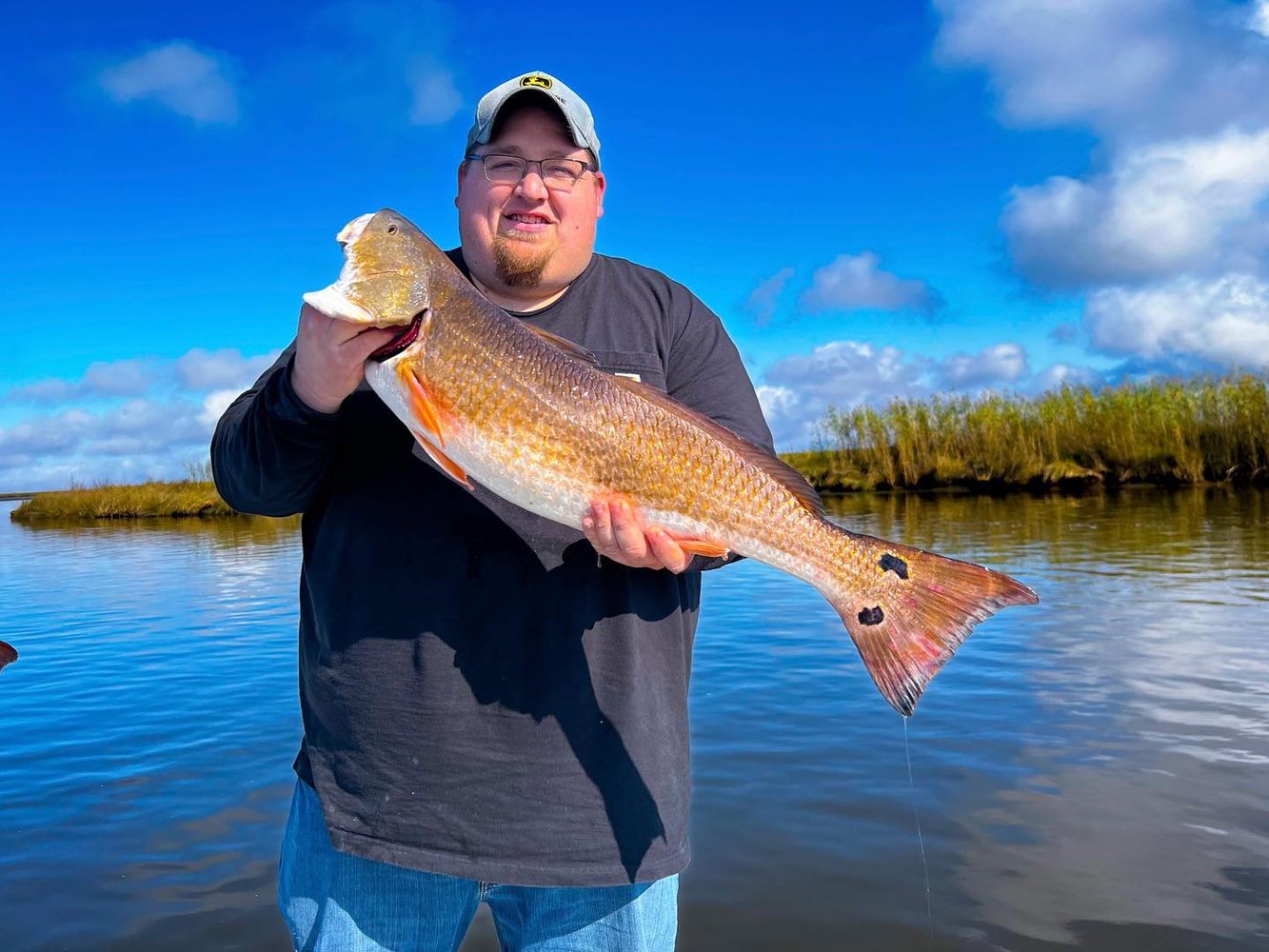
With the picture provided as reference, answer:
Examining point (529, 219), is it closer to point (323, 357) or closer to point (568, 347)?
point (568, 347)

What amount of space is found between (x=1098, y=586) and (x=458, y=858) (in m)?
13.3

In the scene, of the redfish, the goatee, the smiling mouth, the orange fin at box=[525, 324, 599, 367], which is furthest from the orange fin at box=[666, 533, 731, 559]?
the smiling mouth

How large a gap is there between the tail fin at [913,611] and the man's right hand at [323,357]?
1628 mm

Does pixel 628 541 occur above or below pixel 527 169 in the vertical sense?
below

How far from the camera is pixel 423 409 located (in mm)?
2688

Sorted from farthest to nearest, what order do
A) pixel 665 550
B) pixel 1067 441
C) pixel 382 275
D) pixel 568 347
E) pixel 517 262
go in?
pixel 1067 441
pixel 517 262
pixel 568 347
pixel 382 275
pixel 665 550

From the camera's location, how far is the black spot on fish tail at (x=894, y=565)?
2.92m

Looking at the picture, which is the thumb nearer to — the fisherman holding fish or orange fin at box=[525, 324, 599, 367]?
the fisherman holding fish

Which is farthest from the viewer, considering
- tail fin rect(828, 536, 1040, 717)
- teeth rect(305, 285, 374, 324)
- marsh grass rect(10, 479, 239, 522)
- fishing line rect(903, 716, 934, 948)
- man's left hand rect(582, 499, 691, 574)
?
marsh grass rect(10, 479, 239, 522)

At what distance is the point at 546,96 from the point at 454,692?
6.21 feet

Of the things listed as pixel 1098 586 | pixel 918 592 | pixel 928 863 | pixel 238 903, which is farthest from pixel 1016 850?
pixel 1098 586

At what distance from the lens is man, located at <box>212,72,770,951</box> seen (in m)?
2.58

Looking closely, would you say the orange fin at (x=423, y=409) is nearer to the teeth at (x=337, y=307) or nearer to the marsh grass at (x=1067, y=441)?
the teeth at (x=337, y=307)

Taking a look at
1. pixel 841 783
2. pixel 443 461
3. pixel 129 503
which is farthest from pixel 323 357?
pixel 129 503
